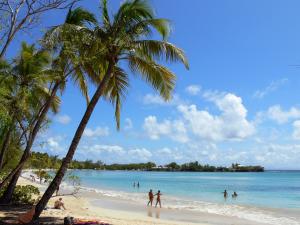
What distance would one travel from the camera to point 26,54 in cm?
1364

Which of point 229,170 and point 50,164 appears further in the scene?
point 229,170

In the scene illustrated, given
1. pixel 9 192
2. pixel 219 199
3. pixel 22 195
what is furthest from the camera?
pixel 219 199

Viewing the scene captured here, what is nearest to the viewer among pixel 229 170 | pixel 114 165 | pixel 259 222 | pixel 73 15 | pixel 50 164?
pixel 73 15

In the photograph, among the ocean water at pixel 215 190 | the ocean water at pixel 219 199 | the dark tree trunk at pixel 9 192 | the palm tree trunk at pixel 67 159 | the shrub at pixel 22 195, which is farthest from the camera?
the ocean water at pixel 215 190

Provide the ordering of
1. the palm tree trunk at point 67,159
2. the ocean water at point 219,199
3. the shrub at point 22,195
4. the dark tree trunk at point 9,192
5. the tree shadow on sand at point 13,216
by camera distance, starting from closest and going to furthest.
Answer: the palm tree trunk at point 67,159 < the tree shadow on sand at point 13,216 < the dark tree trunk at point 9,192 < the shrub at point 22,195 < the ocean water at point 219,199

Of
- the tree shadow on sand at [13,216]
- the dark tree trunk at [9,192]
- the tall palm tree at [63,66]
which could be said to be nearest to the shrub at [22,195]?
the dark tree trunk at [9,192]

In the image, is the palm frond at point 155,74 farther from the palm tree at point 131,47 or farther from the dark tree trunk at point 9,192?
the dark tree trunk at point 9,192

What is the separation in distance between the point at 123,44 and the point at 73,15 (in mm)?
1972

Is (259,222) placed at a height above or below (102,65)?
below

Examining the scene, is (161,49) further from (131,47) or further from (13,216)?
(13,216)

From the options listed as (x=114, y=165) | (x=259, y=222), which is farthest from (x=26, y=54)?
(x=114, y=165)

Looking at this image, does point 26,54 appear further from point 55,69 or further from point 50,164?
point 50,164

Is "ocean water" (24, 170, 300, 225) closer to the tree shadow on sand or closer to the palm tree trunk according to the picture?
the tree shadow on sand

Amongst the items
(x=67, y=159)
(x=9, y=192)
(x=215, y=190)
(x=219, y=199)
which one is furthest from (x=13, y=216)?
(x=215, y=190)
